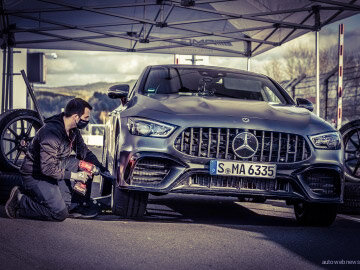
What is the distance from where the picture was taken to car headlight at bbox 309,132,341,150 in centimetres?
632

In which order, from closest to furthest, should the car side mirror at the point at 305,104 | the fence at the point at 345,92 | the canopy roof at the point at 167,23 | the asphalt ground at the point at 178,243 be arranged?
the asphalt ground at the point at 178,243 → the car side mirror at the point at 305,104 → the canopy roof at the point at 167,23 → the fence at the point at 345,92

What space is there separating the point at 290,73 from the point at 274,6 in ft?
150

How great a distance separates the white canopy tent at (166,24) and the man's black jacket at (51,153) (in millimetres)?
7276

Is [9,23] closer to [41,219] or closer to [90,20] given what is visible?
[90,20]

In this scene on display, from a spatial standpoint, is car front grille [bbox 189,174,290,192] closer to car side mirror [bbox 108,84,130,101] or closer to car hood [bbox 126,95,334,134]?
car hood [bbox 126,95,334,134]

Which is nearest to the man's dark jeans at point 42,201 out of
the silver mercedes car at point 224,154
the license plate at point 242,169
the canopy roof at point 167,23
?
the silver mercedes car at point 224,154

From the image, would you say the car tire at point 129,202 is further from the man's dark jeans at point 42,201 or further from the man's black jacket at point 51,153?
the man's black jacket at point 51,153

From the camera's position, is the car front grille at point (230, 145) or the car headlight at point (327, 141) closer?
the car front grille at point (230, 145)

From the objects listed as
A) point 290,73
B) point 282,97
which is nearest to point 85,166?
point 282,97

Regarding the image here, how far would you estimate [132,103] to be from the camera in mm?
6699

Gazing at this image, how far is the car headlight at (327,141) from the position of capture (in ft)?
20.7

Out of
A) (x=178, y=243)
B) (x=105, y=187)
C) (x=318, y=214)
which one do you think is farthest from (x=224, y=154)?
(x=105, y=187)

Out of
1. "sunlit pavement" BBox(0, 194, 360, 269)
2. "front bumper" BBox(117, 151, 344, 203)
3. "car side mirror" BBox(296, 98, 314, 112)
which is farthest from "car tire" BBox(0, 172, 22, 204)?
"car side mirror" BBox(296, 98, 314, 112)

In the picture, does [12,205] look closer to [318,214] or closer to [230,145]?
[230,145]
